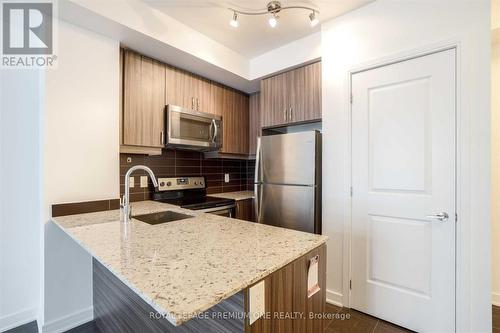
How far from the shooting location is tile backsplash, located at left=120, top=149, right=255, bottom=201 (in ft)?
8.40

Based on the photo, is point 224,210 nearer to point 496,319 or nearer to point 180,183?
point 180,183

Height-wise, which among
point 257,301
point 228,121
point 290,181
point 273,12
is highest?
point 273,12

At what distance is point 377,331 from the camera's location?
180 centimetres

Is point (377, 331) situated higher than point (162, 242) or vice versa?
point (162, 242)

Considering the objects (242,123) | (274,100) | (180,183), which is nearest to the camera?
(274,100)

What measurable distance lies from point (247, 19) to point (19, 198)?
98.5 inches

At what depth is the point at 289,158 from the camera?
237 centimetres

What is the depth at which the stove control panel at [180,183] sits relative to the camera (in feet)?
9.04

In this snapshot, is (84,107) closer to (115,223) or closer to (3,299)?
(115,223)

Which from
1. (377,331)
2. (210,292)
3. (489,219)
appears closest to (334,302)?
(377,331)

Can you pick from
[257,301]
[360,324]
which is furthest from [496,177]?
[257,301]

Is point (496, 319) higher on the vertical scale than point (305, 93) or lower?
lower

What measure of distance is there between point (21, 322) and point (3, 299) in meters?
0.24

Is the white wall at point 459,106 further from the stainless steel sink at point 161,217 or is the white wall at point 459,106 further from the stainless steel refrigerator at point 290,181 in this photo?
the stainless steel sink at point 161,217
